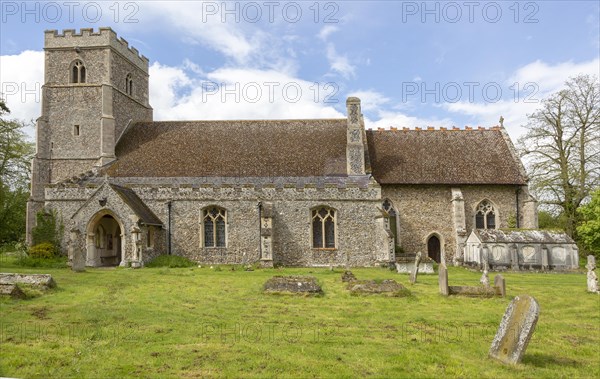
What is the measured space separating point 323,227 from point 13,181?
26252 mm

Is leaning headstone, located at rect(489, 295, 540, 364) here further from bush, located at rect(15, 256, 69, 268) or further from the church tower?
the church tower

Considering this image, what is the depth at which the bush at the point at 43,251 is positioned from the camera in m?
22.3

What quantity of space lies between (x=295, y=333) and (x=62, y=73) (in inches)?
1109

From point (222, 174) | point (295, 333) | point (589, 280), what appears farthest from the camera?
point (222, 174)

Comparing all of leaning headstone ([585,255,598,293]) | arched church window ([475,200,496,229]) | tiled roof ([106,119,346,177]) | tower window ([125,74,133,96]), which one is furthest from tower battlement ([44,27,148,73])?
leaning headstone ([585,255,598,293])

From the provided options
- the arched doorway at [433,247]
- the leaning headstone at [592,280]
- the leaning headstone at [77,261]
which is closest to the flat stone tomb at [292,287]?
the leaning headstone at [592,280]

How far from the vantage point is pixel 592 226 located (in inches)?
1019

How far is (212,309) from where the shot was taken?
38.0 ft

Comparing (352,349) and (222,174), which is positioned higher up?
(222,174)

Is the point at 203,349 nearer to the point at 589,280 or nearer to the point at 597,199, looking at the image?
the point at 589,280

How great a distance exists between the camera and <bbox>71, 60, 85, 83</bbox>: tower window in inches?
1204

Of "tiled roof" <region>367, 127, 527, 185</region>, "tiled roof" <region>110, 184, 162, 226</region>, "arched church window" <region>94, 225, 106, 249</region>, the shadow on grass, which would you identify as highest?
"tiled roof" <region>367, 127, 527, 185</region>

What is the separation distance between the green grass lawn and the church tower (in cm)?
1666

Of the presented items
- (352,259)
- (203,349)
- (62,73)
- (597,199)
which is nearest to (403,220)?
(352,259)
